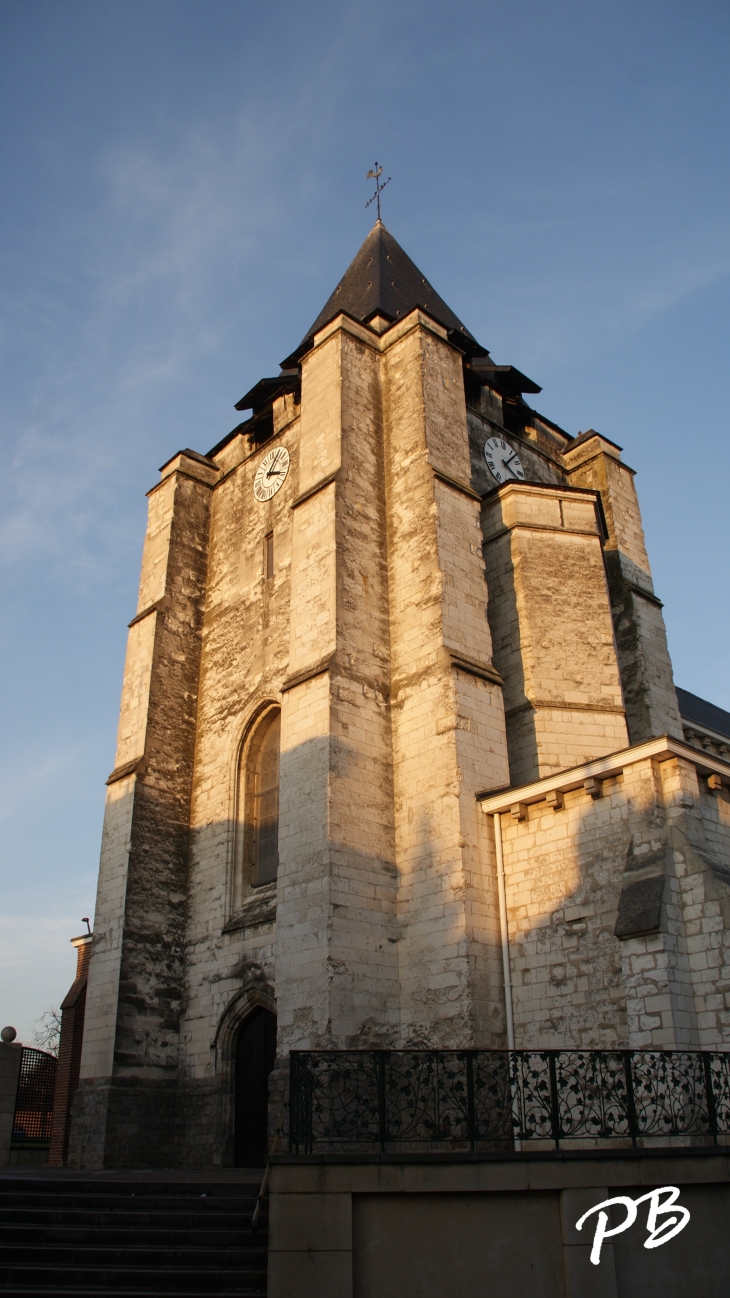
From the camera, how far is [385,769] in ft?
42.0

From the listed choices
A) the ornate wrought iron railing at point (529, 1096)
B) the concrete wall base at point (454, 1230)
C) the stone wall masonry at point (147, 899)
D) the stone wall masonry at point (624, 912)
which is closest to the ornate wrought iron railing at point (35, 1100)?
the stone wall masonry at point (147, 899)

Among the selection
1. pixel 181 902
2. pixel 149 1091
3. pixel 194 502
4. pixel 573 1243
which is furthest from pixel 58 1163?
pixel 573 1243

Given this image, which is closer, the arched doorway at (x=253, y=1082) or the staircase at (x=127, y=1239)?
the staircase at (x=127, y=1239)

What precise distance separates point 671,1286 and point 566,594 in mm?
10297

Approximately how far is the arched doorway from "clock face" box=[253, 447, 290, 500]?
9.03m

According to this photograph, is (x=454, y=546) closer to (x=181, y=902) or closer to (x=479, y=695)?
(x=479, y=695)

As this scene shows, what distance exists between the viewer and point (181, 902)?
51.5ft

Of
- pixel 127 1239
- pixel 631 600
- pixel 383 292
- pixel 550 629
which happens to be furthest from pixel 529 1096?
pixel 383 292

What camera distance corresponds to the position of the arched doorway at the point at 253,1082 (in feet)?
43.6

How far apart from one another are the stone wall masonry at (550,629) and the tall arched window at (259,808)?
3872mm

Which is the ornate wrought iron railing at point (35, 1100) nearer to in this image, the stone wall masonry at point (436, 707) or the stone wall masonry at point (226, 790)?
the stone wall masonry at point (226, 790)

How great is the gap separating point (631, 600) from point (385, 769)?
677 cm

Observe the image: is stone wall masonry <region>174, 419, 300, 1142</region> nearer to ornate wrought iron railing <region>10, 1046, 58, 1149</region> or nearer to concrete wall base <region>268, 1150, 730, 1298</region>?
ornate wrought iron railing <region>10, 1046, 58, 1149</region>

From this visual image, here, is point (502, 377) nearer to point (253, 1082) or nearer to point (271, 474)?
point (271, 474)
